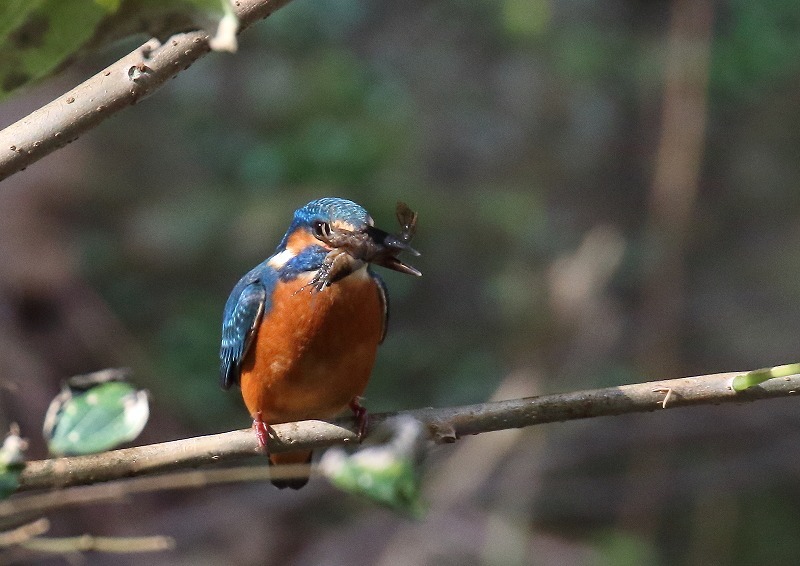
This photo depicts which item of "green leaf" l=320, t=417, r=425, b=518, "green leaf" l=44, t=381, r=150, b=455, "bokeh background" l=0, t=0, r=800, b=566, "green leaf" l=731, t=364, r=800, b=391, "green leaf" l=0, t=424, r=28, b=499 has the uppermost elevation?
"bokeh background" l=0, t=0, r=800, b=566

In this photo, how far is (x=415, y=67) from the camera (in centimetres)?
689

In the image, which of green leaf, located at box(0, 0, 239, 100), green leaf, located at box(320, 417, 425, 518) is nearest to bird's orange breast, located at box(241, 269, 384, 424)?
green leaf, located at box(320, 417, 425, 518)

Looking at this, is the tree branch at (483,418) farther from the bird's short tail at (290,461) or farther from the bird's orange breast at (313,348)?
the bird's short tail at (290,461)

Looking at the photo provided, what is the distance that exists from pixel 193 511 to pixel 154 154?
2460 mm

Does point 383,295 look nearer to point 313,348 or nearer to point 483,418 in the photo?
point 313,348

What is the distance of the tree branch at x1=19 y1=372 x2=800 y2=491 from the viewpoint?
1.54 m

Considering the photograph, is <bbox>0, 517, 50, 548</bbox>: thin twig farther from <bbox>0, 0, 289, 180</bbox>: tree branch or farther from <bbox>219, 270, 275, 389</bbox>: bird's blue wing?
<bbox>0, 0, 289, 180</bbox>: tree branch

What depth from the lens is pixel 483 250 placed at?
20.6ft

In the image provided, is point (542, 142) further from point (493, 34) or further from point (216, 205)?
point (216, 205)

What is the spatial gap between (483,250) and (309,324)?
4.06 metres

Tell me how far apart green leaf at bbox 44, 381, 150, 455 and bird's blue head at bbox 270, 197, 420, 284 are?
50 cm

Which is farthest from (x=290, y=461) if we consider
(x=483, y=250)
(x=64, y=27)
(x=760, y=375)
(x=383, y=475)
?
(x=483, y=250)

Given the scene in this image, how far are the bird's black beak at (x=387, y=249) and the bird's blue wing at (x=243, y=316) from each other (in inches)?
19.7

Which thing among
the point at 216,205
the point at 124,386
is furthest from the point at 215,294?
the point at 124,386
